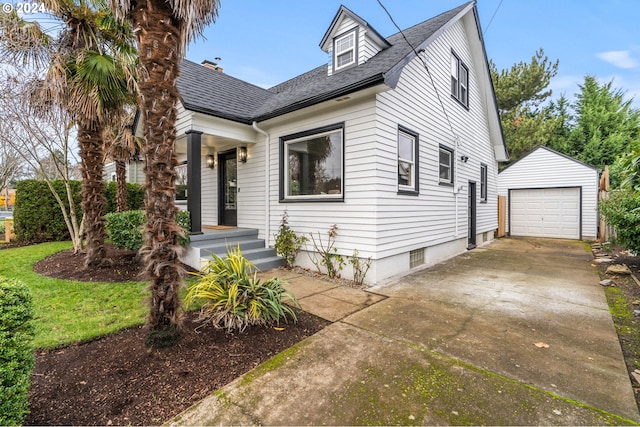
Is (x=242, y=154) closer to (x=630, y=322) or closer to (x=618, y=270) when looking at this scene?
(x=630, y=322)

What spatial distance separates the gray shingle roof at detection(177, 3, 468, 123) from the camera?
215 inches

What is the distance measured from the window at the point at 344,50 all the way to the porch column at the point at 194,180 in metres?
3.75

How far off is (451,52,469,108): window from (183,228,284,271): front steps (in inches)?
277

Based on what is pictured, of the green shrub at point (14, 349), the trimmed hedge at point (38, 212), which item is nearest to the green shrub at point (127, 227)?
the trimmed hedge at point (38, 212)

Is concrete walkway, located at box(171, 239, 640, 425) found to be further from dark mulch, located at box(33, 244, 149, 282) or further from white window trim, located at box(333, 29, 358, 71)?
white window trim, located at box(333, 29, 358, 71)

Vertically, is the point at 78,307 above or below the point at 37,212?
below

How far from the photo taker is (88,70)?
542 centimetres

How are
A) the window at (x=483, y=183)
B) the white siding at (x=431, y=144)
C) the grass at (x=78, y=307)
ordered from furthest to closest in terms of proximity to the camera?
1. the window at (x=483, y=183)
2. the white siding at (x=431, y=144)
3. the grass at (x=78, y=307)

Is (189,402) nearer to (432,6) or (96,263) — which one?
(96,263)

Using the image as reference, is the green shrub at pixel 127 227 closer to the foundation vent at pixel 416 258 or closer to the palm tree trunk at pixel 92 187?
the palm tree trunk at pixel 92 187

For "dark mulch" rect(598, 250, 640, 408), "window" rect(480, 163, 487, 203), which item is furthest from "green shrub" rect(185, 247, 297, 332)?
"window" rect(480, 163, 487, 203)

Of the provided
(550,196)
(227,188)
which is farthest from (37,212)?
(550,196)

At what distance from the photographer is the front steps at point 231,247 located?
6.16 m

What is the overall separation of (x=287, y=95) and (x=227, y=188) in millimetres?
3323
